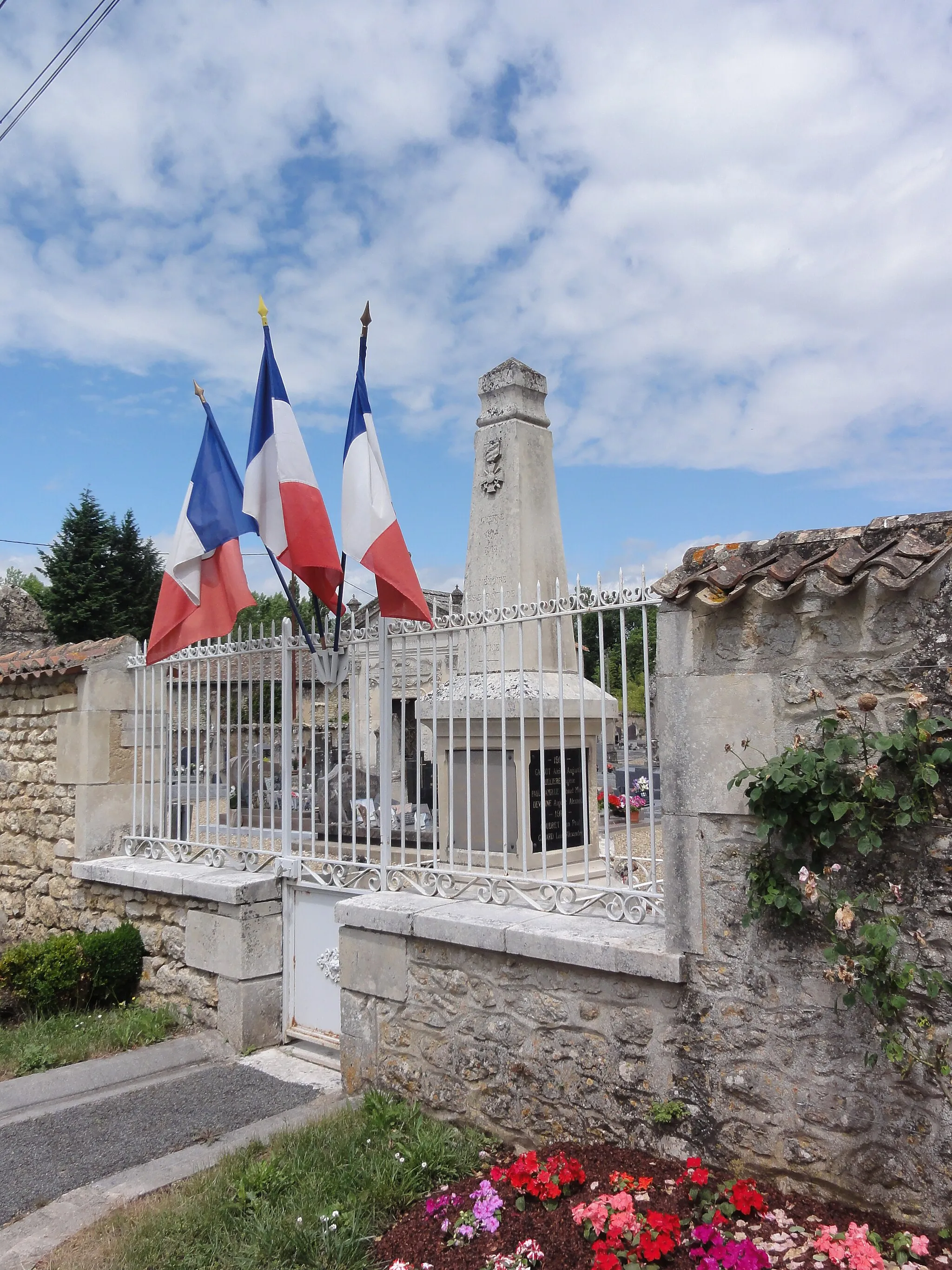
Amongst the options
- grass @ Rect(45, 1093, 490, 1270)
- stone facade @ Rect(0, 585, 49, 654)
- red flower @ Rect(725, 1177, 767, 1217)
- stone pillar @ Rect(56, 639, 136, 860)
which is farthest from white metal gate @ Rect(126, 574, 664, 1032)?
stone facade @ Rect(0, 585, 49, 654)

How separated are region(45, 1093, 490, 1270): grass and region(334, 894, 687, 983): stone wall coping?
817mm

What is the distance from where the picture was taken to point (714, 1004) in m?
3.19

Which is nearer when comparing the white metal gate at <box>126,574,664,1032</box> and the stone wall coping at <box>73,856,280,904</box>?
the white metal gate at <box>126,574,664,1032</box>

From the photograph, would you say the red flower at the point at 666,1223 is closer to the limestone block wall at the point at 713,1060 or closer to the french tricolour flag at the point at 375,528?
the limestone block wall at the point at 713,1060

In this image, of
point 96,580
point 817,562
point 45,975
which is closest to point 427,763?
point 45,975

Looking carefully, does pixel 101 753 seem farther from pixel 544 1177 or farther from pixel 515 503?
pixel 544 1177

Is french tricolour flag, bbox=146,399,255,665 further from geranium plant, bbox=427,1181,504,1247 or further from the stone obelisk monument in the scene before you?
geranium plant, bbox=427,1181,504,1247

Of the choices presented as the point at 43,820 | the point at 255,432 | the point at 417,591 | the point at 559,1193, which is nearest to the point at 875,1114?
the point at 559,1193

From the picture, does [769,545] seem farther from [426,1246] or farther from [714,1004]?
[426,1246]

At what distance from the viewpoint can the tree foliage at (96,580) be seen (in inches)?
736

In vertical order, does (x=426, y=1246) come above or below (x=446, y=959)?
below

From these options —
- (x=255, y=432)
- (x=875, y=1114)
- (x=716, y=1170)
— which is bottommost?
(x=716, y=1170)

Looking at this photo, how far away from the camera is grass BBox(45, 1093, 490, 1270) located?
3098 mm

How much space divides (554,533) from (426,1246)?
3.75 meters
